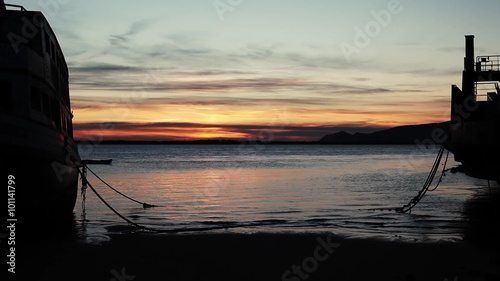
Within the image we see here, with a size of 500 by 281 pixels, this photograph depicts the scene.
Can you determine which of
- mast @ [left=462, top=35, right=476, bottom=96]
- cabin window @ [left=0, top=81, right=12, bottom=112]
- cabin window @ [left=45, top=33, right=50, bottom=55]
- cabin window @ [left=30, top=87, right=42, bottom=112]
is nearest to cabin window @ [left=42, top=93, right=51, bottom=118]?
cabin window @ [left=30, top=87, right=42, bottom=112]

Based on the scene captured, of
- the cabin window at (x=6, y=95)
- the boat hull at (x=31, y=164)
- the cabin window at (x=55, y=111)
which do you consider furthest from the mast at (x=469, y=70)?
the cabin window at (x=6, y=95)

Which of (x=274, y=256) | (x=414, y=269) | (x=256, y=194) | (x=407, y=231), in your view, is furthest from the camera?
(x=256, y=194)

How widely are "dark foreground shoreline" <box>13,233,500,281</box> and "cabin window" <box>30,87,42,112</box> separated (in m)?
3.88

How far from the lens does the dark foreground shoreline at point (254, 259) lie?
1129cm

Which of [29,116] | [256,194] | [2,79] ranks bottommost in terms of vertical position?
[256,194]

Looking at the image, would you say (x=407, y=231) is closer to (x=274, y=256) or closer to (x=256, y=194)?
(x=274, y=256)

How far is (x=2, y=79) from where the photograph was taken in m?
14.1

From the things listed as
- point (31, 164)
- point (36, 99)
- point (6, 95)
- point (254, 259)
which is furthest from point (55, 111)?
point (254, 259)

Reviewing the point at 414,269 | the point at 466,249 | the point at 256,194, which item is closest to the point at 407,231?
the point at 466,249

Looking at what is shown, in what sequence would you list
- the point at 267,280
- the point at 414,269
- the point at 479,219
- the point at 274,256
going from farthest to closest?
the point at 479,219 < the point at 274,256 < the point at 414,269 < the point at 267,280

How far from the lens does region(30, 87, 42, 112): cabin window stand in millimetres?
15320

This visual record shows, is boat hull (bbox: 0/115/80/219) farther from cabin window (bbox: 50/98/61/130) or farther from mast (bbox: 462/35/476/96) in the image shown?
mast (bbox: 462/35/476/96)

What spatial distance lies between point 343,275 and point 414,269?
176cm

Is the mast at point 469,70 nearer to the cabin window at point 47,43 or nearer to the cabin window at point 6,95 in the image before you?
the cabin window at point 47,43
